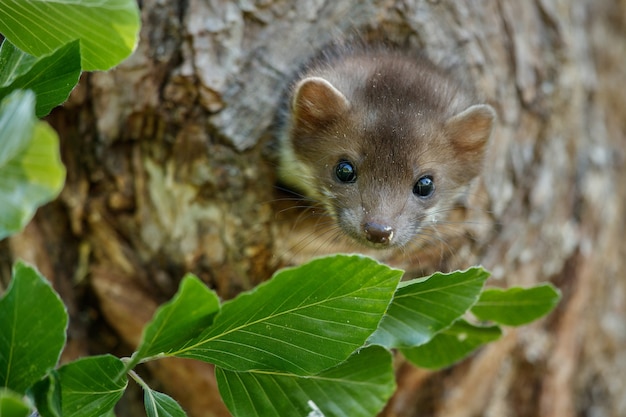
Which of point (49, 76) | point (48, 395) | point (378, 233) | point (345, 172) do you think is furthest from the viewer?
point (345, 172)

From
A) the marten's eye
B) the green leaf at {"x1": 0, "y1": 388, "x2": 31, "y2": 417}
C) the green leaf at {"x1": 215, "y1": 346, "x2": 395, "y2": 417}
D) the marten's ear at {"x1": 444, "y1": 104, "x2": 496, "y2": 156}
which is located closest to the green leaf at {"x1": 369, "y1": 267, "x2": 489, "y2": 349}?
the green leaf at {"x1": 215, "y1": 346, "x2": 395, "y2": 417}

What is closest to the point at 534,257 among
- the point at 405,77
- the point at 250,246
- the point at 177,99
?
the point at 405,77

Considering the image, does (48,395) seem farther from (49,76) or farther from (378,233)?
(378,233)

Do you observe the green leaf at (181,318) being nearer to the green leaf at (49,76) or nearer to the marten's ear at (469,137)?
the green leaf at (49,76)

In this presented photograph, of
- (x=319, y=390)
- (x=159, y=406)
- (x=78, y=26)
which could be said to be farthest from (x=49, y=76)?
(x=319, y=390)

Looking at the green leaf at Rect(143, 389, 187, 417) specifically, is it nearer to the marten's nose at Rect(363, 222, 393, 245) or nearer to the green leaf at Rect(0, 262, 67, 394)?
the green leaf at Rect(0, 262, 67, 394)
